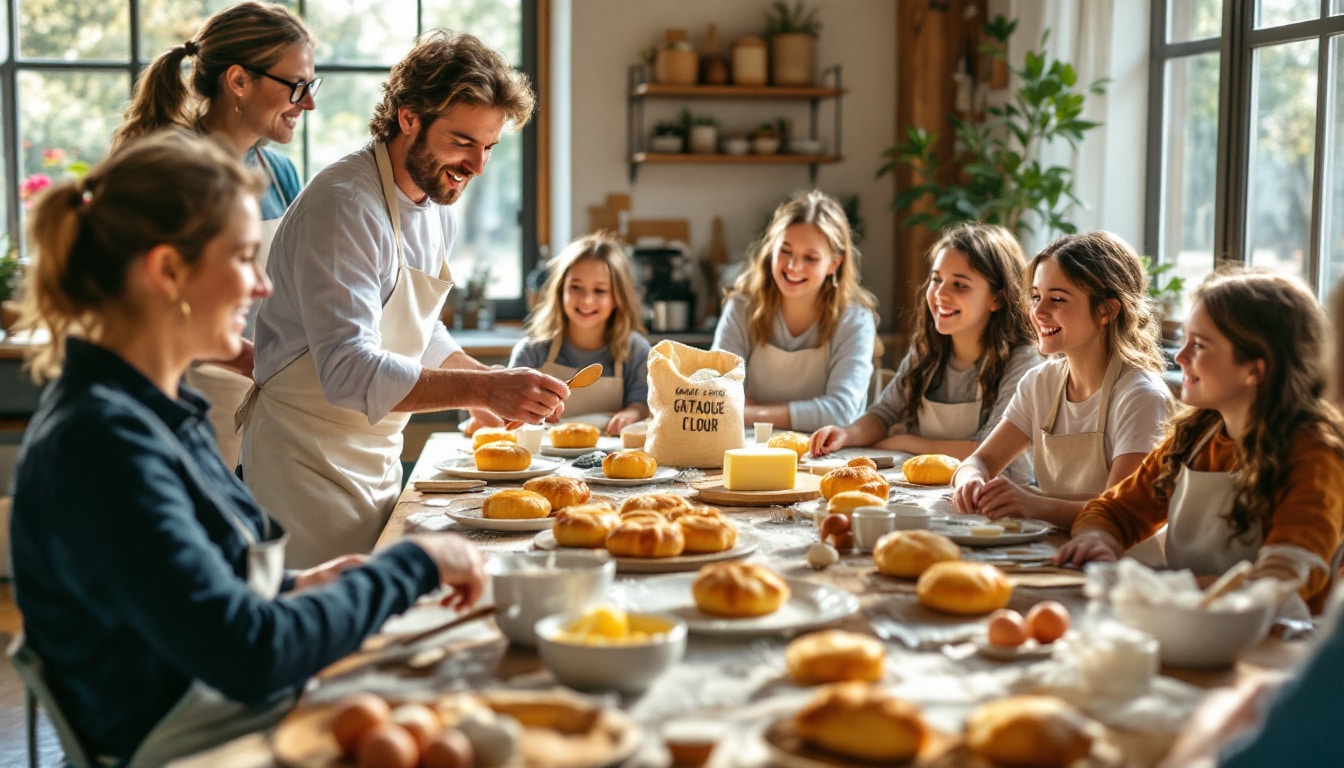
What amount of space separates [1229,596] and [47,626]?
1279 millimetres

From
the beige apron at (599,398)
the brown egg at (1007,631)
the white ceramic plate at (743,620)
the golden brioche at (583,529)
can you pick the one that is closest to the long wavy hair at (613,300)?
the beige apron at (599,398)

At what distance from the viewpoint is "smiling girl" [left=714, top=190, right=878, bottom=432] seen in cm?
367

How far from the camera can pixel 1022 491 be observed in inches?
86.7

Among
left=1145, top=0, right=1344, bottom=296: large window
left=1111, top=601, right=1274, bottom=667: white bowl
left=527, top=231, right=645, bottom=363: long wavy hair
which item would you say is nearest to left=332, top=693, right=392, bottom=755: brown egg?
left=1111, top=601, right=1274, bottom=667: white bowl

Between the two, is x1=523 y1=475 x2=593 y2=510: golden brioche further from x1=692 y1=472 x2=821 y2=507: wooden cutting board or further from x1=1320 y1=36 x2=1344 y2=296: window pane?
x1=1320 y1=36 x2=1344 y2=296: window pane

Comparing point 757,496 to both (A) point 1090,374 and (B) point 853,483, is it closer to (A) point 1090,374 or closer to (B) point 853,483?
(B) point 853,483

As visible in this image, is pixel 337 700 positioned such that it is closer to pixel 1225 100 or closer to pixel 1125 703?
pixel 1125 703

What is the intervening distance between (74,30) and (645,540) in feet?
17.3

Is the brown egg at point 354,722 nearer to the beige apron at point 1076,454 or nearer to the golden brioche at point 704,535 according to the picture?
the golden brioche at point 704,535

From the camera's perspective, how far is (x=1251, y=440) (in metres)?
1.85

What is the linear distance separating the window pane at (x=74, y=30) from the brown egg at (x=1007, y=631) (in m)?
5.61

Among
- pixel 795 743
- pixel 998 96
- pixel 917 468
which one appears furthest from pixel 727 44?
pixel 795 743

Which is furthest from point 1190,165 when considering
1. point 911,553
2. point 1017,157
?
point 911,553

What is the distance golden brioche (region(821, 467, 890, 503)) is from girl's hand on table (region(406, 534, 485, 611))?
899mm
